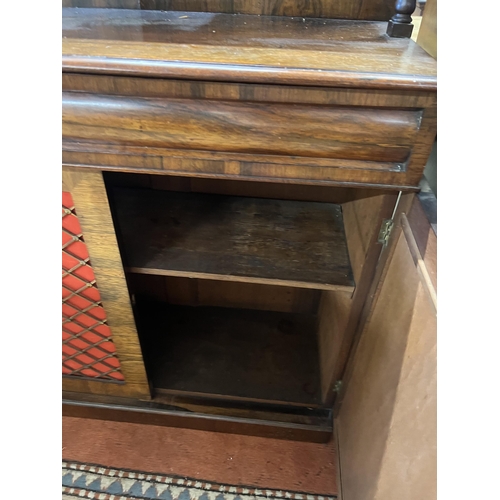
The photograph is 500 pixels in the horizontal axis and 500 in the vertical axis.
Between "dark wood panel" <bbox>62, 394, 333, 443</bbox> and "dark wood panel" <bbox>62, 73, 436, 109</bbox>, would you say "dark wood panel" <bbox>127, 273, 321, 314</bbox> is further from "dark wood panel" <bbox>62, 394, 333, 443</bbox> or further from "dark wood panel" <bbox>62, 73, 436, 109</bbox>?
"dark wood panel" <bbox>62, 73, 436, 109</bbox>

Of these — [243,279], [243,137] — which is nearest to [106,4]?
[243,137]

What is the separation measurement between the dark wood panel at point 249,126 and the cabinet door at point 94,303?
0.12m

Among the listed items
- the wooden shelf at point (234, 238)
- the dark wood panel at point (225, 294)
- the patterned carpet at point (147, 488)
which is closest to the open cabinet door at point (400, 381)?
the wooden shelf at point (234, 238)

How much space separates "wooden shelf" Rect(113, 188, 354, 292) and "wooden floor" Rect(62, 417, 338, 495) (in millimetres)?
566

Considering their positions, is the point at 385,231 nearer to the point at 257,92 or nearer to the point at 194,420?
the point at 257,92

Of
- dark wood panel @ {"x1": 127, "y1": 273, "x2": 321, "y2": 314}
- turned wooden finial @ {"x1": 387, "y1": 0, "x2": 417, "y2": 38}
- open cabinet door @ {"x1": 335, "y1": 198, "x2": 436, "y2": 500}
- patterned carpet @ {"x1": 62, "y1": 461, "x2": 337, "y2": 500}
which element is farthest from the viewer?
dark wood panel @ {"x1": 127, "y1": 273, "x2": 321, "y2": 314}

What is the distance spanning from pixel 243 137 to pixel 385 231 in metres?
0.31

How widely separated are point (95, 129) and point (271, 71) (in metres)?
0.28

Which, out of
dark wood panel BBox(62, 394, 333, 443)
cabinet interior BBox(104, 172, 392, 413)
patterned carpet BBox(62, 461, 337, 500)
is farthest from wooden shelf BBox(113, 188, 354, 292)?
patterned carpet BBox(62, 461, 337, 500)

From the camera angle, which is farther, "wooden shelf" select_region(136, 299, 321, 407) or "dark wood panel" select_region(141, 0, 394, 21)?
"wooden shelf" select_region(136, 299, 321, 407)

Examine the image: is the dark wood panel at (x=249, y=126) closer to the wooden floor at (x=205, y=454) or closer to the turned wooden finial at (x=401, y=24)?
the turned wooden finial at (x=401, y=24)

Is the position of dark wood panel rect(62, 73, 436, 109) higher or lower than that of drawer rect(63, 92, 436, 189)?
higher

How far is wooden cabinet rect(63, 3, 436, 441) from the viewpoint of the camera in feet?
1.85
